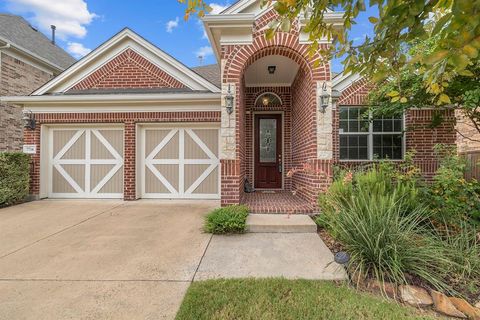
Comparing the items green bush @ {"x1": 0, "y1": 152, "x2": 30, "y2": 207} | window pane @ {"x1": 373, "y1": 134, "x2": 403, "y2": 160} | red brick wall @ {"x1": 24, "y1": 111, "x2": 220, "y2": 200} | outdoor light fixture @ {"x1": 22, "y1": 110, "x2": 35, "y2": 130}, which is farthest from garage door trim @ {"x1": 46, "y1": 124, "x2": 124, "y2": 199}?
window pane @ {"x1": 373, "y1": 134, "x2": 403, "y2": 160}

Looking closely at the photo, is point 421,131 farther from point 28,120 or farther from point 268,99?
point 28,120

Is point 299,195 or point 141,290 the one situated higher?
point 299,195

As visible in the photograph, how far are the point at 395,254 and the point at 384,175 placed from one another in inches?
86.2

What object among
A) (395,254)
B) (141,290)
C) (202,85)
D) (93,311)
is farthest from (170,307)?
(202,85)

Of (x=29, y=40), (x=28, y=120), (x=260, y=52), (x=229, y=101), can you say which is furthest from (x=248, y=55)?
(x=29, y=40)

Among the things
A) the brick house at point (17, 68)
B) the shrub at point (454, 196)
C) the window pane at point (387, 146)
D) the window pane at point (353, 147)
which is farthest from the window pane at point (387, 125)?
the brick house at point (17, 68)

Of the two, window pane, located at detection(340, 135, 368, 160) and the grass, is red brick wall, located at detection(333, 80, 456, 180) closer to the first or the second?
window pane, located at detection(340, 135, 368, 160)

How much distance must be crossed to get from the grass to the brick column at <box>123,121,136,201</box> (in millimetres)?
5096

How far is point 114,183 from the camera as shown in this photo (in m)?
7.09

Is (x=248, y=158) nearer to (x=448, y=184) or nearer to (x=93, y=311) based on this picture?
(x=448, y=184)

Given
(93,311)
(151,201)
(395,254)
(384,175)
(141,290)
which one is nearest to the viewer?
(93,311)

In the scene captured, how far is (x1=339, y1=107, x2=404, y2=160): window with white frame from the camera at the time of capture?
26.0ft

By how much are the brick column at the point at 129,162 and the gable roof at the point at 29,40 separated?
5.66 m

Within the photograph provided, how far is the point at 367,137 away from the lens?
8023mm
